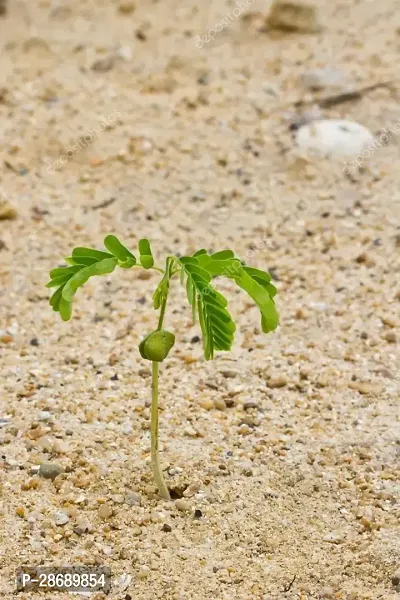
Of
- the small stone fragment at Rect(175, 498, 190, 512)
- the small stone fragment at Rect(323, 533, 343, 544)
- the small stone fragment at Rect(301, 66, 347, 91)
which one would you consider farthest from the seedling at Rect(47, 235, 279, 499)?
the small stone fragment at Rect(301, 66, 347, 91)

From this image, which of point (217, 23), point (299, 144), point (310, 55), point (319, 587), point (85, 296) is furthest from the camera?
point (217, 23)

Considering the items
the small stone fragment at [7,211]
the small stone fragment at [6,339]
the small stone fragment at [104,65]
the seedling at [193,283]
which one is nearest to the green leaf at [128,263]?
the seedling at [193,283]

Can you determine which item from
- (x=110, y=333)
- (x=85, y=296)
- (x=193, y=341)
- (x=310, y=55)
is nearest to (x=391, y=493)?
(x=193, y=341)

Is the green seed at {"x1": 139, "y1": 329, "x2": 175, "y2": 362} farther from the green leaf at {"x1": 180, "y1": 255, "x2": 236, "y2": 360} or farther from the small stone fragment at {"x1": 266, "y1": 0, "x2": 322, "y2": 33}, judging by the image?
the small stone fragment at {"x1": 266, "y1": 0, "x2": 322, "y2": 33}

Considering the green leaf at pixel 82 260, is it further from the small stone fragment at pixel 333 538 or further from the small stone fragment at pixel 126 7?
the small stone fragment at pixel 126 7

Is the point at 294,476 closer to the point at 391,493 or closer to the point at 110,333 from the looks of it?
the point at 391,493

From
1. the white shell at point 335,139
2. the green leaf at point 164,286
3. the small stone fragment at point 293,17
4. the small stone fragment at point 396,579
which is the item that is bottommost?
the small stone fragment at point 396,579

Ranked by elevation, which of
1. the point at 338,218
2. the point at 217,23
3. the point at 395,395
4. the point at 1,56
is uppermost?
the point at 217,23
